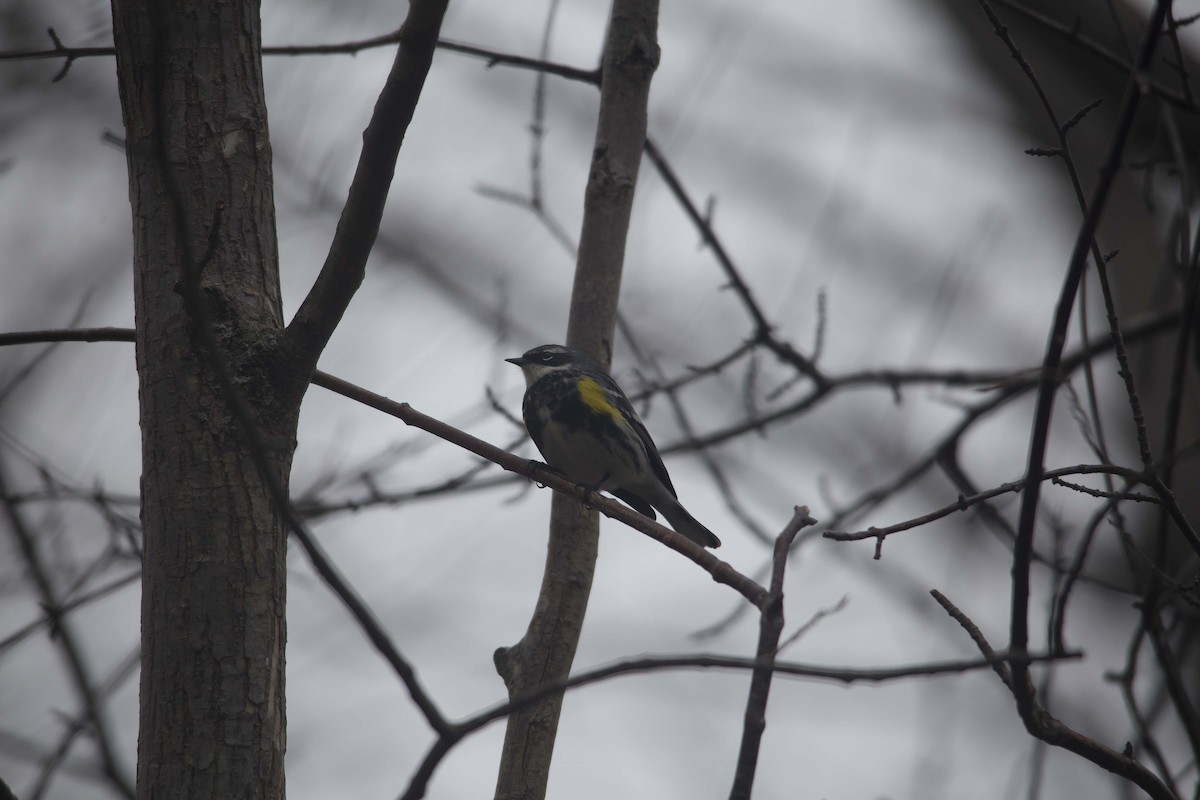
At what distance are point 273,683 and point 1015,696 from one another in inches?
58.0

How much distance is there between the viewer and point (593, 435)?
538cm

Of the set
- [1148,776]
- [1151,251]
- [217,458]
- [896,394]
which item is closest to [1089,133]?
[1151,251]

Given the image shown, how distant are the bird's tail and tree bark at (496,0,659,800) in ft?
6.20

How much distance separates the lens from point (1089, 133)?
654cm

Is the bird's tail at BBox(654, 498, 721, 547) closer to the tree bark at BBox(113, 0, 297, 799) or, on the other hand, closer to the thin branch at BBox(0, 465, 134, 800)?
the thin branch at BBox(0, 465, 134, 800)

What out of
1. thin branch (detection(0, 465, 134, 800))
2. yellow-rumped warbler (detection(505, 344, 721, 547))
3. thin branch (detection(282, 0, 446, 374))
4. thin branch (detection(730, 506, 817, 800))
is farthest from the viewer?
yellow-rumped warbler (detection(505, 344, 721, 547))

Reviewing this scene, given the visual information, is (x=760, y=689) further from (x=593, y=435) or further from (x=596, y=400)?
(x=596, y=400)

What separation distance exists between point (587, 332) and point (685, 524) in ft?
7.20

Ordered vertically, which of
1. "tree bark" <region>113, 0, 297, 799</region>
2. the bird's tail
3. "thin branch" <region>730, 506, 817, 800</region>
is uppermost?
the bird's tail

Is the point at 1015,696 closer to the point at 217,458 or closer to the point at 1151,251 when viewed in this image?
the point at 217,458

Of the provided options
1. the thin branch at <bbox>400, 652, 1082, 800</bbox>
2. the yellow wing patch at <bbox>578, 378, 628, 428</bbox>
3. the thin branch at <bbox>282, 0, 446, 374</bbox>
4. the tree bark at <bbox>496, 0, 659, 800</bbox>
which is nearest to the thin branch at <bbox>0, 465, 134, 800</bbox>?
the tree bark at <bbox>496, 0, 659, 800</bbox>

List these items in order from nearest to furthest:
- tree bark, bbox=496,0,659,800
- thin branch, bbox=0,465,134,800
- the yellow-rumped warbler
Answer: tree bark, bbox=496,0,659,800
thin branch, bbox=0,465,134,800
the yellow-rumped warbler

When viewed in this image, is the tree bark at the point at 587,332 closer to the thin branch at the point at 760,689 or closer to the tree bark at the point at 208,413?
the tree bark at the point at 208,413

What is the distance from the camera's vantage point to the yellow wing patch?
17.7ft
